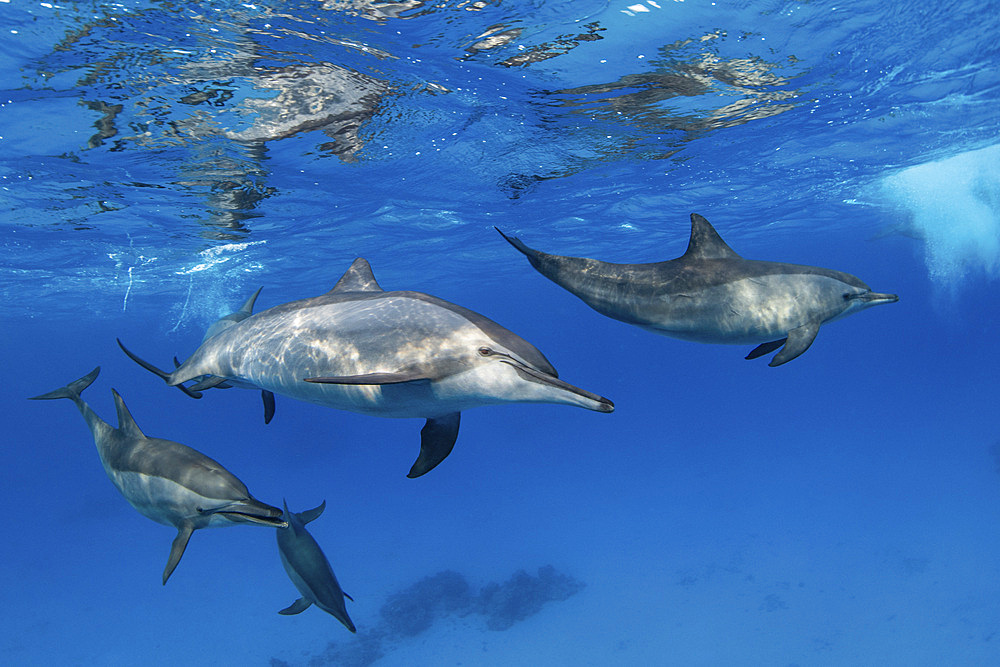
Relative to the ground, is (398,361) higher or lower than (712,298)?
lower

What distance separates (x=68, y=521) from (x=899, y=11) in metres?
59.8

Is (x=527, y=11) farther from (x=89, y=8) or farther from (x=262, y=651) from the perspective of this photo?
(x=262, y=651)

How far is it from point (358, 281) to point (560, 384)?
303 cm

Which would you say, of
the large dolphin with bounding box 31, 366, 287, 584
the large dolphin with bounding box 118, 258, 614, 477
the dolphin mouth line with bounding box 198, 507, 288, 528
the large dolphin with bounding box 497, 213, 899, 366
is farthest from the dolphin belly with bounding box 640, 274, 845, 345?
the large dolphin with bounding box 31, 366, 287, 584

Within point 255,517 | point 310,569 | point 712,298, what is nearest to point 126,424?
point 310,569

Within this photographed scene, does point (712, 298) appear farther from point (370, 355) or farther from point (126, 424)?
point (126, 424)

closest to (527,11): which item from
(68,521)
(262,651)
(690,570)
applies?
(262,651)

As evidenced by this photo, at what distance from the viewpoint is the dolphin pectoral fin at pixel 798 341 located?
4273mm

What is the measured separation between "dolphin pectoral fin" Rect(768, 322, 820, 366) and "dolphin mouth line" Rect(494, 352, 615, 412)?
2069 millimetres

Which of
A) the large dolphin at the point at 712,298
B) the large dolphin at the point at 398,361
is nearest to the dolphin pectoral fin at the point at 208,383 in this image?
the large dolphin at the point at 398,361

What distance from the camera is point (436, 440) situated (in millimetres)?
4043

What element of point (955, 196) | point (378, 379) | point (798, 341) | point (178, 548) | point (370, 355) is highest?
point (955, 196)

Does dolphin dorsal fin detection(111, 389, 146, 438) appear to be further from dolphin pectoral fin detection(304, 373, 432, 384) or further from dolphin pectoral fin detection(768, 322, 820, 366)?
dolphin pectoral fin detection(768, 322, 820, 366)

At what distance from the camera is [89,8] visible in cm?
662
